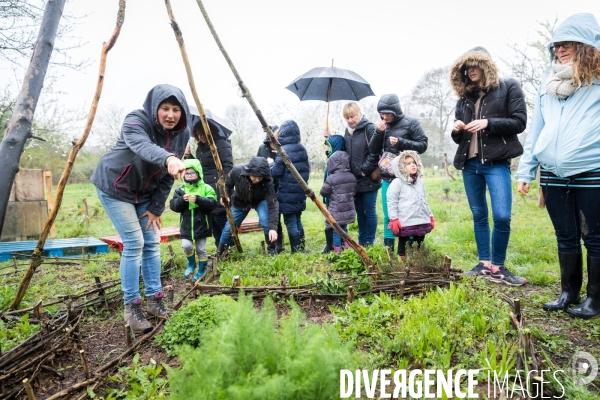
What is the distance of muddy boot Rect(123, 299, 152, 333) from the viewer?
2975mm

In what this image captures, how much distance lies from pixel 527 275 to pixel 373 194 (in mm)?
1988

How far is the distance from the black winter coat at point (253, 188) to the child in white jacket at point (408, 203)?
1524 mm

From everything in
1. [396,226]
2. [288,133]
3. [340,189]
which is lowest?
[396,226]

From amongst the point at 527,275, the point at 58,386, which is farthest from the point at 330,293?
the point at 527,275

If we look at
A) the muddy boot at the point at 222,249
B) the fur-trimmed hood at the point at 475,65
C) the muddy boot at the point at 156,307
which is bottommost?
the muddy boot at the point at 156,307

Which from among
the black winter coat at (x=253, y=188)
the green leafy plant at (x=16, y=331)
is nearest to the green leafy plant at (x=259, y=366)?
the green leafy plant at (x=16, y=331)

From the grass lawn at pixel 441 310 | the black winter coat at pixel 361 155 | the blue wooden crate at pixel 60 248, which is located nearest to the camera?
the grass lawn at pixel 441 310

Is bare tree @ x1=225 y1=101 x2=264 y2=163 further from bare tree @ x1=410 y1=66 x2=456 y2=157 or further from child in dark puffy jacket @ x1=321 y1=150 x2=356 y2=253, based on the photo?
child in dark puffy jacket @ x1=321 y1=150 x2=356 y2=253

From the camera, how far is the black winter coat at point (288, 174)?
553cm

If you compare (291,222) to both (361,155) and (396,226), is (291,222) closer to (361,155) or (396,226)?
A: (361,155)

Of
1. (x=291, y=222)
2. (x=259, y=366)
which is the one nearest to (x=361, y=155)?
(x=291, y=222)

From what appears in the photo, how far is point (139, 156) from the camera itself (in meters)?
2.93

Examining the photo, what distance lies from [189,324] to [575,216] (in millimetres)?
2962

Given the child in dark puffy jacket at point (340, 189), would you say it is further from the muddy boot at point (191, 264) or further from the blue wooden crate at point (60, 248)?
the blue wooden crate at point (60, 248)
